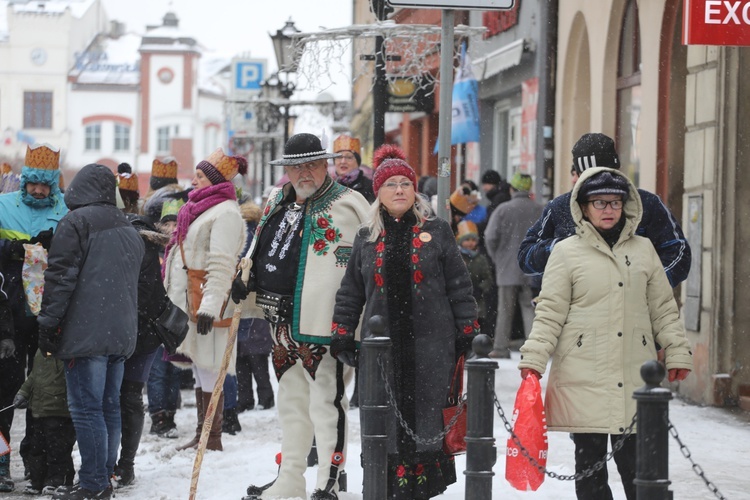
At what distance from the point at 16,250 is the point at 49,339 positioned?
82 centimetres

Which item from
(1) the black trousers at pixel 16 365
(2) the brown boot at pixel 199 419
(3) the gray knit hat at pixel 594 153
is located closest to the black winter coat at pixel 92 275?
(1) the black trousers at pixel 16 365

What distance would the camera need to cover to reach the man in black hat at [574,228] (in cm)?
651

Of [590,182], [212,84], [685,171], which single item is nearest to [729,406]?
[685,171]

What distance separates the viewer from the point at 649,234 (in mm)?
6559

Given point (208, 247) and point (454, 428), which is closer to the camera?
point (454, 428)

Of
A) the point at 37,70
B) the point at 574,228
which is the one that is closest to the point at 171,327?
the point at 574,228

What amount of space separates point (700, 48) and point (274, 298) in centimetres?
522

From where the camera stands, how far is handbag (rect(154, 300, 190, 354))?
26.8 ft

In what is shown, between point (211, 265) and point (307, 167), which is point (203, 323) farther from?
point (307, 167)

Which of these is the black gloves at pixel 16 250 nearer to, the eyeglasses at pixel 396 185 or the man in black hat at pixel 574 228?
the eyeglasses at pixel 396 185

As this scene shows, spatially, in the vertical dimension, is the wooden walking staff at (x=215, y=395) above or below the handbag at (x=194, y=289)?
below

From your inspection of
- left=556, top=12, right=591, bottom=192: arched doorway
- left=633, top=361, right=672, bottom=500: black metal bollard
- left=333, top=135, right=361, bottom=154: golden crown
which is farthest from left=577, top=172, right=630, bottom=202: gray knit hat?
left=556, top=12, right=591, bottom=192: arched doorway

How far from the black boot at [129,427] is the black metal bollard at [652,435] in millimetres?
4090

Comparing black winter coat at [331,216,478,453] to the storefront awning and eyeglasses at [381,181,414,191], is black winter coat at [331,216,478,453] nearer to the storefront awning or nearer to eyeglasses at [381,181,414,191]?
eyeglasses at [381,181,414,191]
